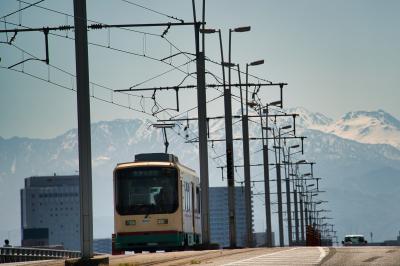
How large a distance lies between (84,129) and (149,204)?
22953 mm

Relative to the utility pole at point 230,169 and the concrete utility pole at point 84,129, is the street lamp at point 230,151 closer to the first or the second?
the utility pole at point 230,169

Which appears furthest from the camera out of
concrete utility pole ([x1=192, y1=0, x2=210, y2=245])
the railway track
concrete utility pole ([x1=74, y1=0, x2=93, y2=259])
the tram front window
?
concrete utility pole ([x1=192, y1=0, x2=210, y2=245])

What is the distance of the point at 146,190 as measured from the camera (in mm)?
51875

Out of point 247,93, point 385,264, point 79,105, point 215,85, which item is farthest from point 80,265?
point 247,93

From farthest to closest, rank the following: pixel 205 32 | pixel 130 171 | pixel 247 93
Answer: pixel 247 93 → pixel 205 32 → pixel 130 171

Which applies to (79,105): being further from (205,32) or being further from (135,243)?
(205,32)

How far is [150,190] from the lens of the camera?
52.0 metres

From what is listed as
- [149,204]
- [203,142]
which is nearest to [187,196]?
[203,142]

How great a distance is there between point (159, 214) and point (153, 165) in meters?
2.16

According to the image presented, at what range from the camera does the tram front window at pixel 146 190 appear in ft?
169

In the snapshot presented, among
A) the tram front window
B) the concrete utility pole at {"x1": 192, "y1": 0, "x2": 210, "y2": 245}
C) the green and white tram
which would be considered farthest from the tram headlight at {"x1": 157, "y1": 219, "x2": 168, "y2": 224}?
the concrete utility pole at {"x1": 192, "y1": 0, "x2": 210, "y2": 245}

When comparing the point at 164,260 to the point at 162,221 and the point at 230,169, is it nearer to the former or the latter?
the point at 162,221

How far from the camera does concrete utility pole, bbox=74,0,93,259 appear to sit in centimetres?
2934

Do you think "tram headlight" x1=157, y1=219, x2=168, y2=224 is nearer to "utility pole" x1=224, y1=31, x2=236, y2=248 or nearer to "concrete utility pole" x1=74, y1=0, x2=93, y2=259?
"utility pole" x1=224, y1=31, x2=236, y2=248
